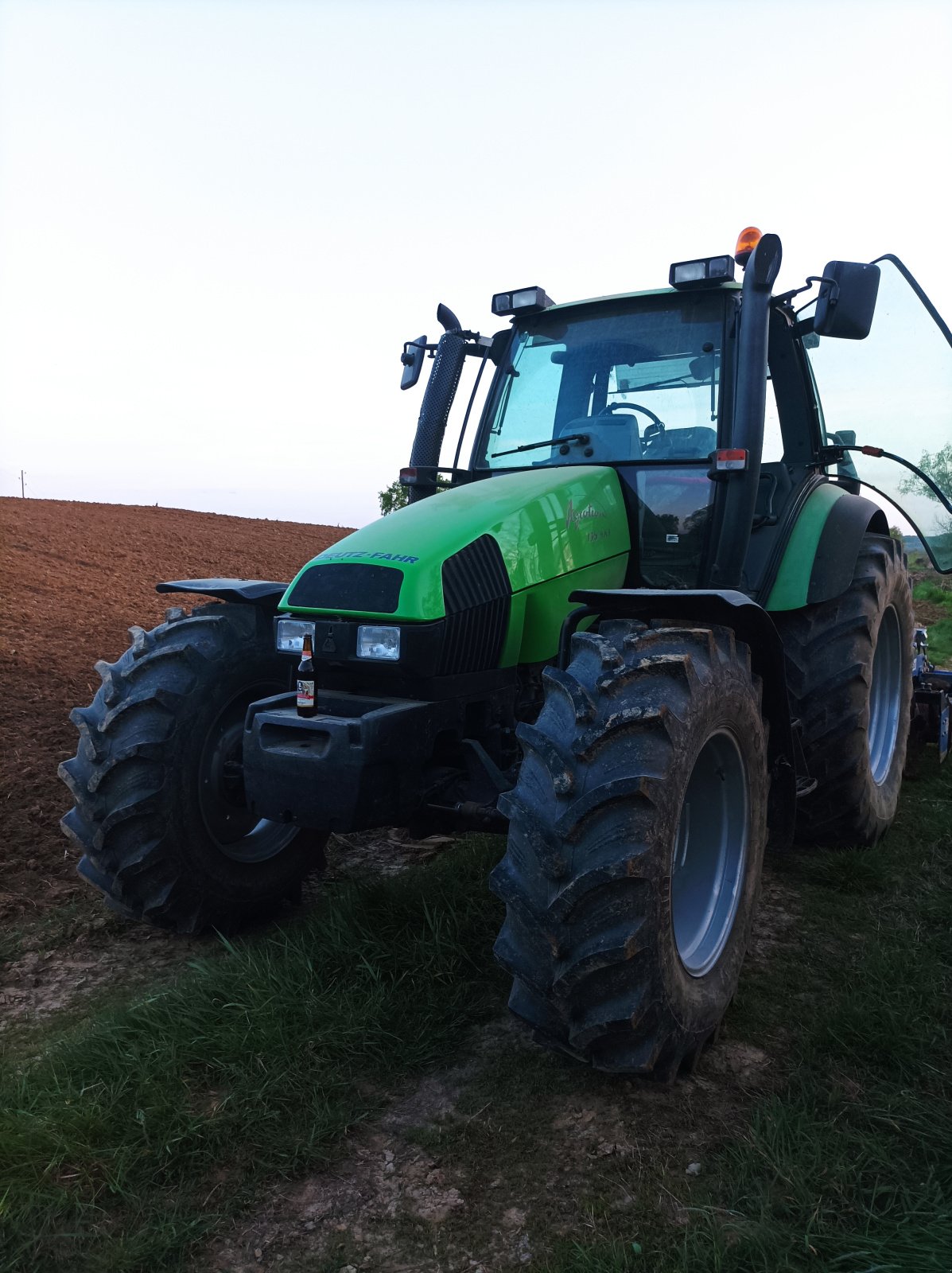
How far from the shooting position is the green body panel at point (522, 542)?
312 centimetres

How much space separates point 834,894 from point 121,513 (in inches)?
703

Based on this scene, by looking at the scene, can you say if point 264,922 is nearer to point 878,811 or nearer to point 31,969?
point 31,969

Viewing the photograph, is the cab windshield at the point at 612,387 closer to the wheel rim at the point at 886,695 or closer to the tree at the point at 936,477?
the tree at the point at 936,477

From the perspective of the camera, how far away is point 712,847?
3100 mm

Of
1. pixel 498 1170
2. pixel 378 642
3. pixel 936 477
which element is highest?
pixel 936 477

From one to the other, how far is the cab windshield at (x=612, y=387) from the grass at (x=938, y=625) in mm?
5936

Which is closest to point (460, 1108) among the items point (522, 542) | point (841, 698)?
point (522, 542)

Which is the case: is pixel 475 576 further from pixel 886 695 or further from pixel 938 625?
pixel 938 625

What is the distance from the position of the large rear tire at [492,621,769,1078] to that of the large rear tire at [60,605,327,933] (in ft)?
4.68

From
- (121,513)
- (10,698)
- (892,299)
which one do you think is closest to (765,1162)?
(892,299)

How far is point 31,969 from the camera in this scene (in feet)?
11.8

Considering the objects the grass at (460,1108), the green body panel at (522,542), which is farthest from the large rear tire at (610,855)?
the green body panel at (522,542)

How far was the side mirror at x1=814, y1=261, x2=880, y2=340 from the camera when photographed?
3455 mm

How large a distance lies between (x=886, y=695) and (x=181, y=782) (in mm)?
3582
